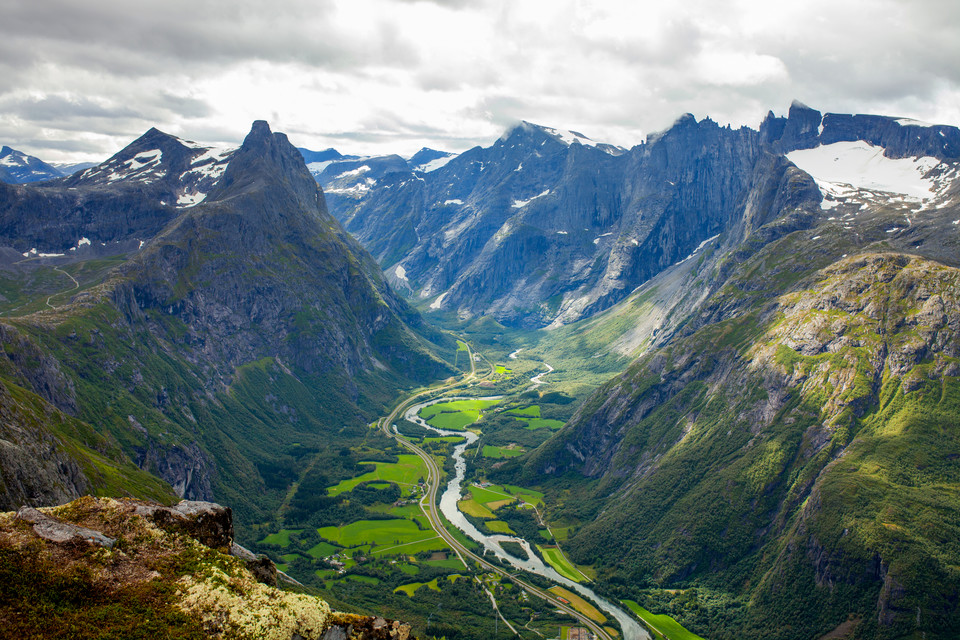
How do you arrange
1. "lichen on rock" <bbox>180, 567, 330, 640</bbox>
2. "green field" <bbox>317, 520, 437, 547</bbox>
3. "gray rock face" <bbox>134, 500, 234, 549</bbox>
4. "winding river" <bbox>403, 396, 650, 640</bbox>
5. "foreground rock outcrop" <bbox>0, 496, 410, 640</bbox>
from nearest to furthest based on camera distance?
"foreground rock outcrop" <bbox>0, 496, 410, 640</bbox> < "lichen on rock" <bbox>180, 567, 330, 640</bbox> < "gray rock face" <bbox>134, 500, 234, 549</bbox> < "winding river" <bbox>403, 396, 650, 640</bbox> < "green field" <bbox>317, 520, 437, 547</bbox>

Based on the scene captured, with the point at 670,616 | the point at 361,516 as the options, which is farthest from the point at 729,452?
the point at 361,516

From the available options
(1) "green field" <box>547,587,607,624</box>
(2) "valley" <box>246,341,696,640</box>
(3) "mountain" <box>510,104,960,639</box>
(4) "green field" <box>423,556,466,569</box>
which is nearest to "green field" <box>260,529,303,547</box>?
(2) "valley" <box>246,341,696,640</box>

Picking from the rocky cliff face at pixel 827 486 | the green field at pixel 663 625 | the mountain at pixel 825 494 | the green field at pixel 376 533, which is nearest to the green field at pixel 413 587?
the green field at pixel 376 533

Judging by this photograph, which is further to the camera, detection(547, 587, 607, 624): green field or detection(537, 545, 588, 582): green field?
detection(537, 545, 588, 582): green field

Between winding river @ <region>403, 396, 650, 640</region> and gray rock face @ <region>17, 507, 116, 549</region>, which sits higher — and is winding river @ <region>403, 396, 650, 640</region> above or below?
below

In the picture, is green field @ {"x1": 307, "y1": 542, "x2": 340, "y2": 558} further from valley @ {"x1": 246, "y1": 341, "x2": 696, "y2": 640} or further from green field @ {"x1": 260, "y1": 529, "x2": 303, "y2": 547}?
green field @ {"x1": 260, "y1": 529, "x2": 303, "y2": 547}

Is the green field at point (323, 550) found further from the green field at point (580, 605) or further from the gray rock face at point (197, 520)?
the gray rock face at point (197, 520)

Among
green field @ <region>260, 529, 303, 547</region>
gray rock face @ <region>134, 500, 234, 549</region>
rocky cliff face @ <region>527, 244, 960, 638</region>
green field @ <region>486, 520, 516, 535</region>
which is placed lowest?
green field @ <region>260, 529, 303, 547</region>
